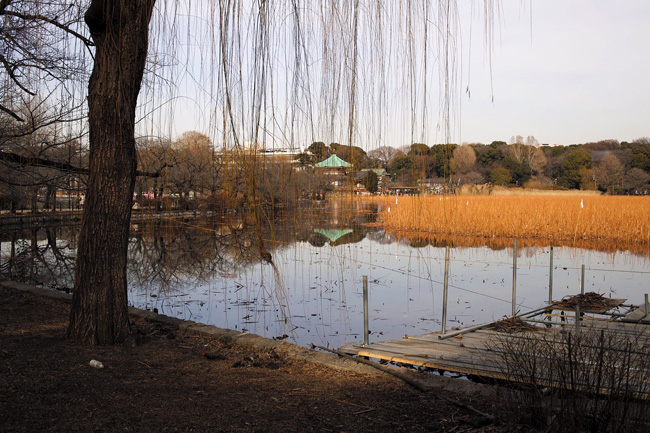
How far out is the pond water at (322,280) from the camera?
18.9 ft

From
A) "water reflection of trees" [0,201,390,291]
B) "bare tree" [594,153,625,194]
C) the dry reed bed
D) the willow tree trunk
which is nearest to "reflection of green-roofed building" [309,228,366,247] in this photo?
"water reflection of trees" [0,201,390,291]

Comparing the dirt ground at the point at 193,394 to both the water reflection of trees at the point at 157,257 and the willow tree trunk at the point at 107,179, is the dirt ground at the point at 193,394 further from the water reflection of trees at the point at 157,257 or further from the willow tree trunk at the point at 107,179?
the water reflection of trees at the point at 157,257

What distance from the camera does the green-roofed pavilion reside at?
3.09 m

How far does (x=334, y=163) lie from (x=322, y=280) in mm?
6868

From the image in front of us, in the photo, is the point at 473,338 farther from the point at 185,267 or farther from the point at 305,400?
the point at 185,267

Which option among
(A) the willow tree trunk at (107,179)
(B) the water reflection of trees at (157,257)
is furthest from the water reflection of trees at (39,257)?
(A) the willow tree trunk at (107,179)

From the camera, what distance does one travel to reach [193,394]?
2.82 metres

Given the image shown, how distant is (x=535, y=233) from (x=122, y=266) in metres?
16.1

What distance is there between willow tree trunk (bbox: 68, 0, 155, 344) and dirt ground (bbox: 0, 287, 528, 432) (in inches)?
10.3

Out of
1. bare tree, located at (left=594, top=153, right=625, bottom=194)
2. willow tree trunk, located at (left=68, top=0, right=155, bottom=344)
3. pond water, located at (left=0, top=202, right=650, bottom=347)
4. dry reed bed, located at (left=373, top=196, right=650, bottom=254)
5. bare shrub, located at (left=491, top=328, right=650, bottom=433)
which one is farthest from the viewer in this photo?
bare tree, located at (left=594, top=153, right=625, bottom=194)

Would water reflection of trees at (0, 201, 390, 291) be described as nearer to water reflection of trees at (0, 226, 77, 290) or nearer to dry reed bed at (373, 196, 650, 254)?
water reflection of trees at (0, 226, 77, 290)

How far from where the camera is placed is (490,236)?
17.2 metres

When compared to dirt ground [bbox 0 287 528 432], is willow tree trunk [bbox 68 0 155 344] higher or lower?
higher

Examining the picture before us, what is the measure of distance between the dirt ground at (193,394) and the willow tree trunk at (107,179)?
0.26 metres
